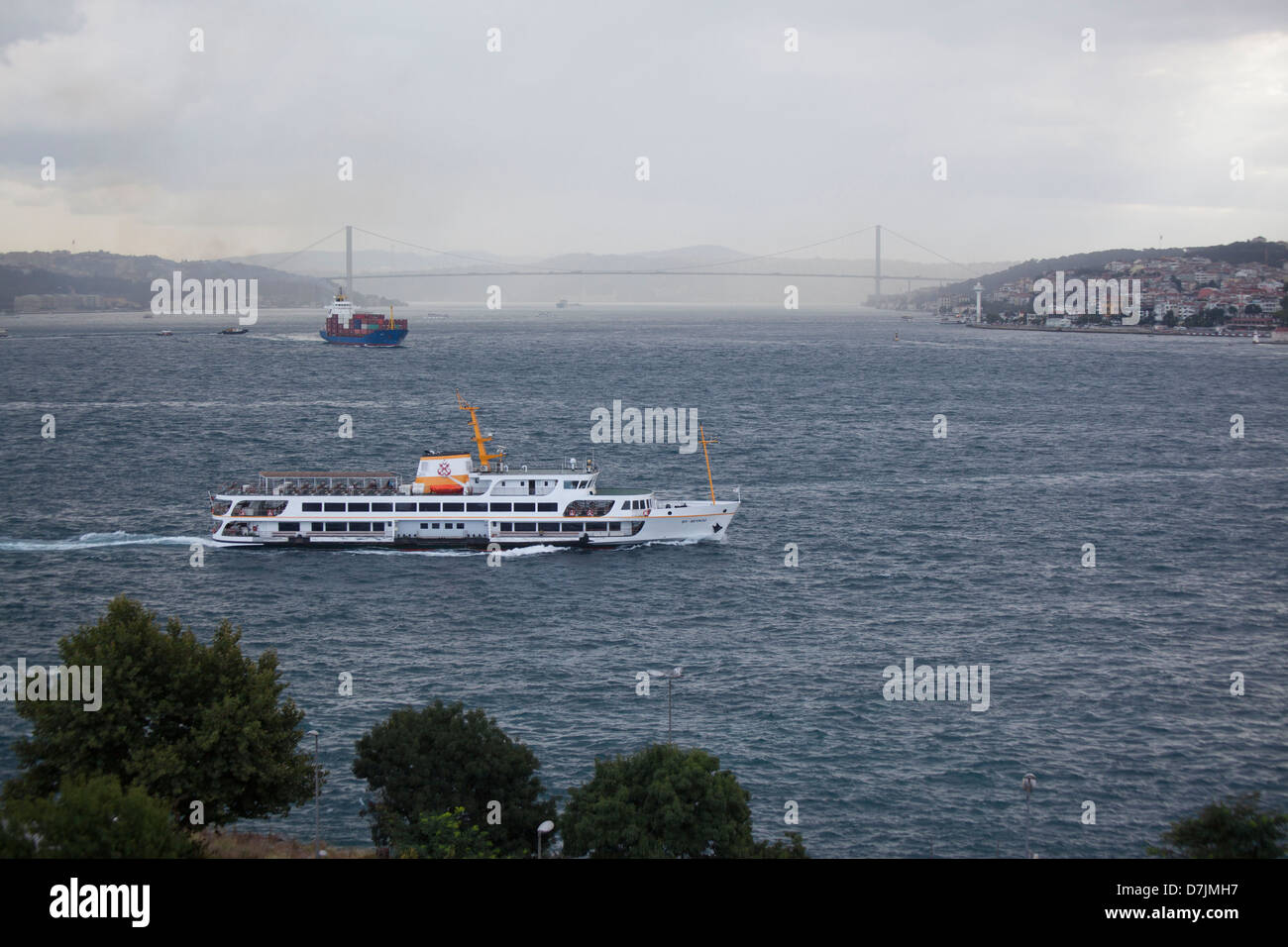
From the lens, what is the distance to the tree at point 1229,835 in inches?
658

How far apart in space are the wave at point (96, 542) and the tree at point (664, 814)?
32789 millimetres

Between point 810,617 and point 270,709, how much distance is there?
2119 cm

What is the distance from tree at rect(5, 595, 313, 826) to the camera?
1927 cm

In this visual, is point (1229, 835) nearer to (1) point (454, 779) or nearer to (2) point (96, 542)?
(1) point (454, 779)

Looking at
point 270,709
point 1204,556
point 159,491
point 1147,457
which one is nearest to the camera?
point 270,709

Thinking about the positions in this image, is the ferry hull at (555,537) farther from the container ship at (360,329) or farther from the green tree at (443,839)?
the container ship at (360,329)

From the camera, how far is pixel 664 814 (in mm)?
18344

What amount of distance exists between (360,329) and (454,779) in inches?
6619

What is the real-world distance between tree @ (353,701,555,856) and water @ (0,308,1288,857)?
3627mm

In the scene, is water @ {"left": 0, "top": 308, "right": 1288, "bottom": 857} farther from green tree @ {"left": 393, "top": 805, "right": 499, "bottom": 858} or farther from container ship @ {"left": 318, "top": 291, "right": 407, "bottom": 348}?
container ship @ {"left": 318, "top": 291, "right": 407, "bottom": 348}

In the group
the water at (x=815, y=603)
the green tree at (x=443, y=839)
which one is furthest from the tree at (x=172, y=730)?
the water at (x=815, y=603)

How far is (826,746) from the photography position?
2805 cm
